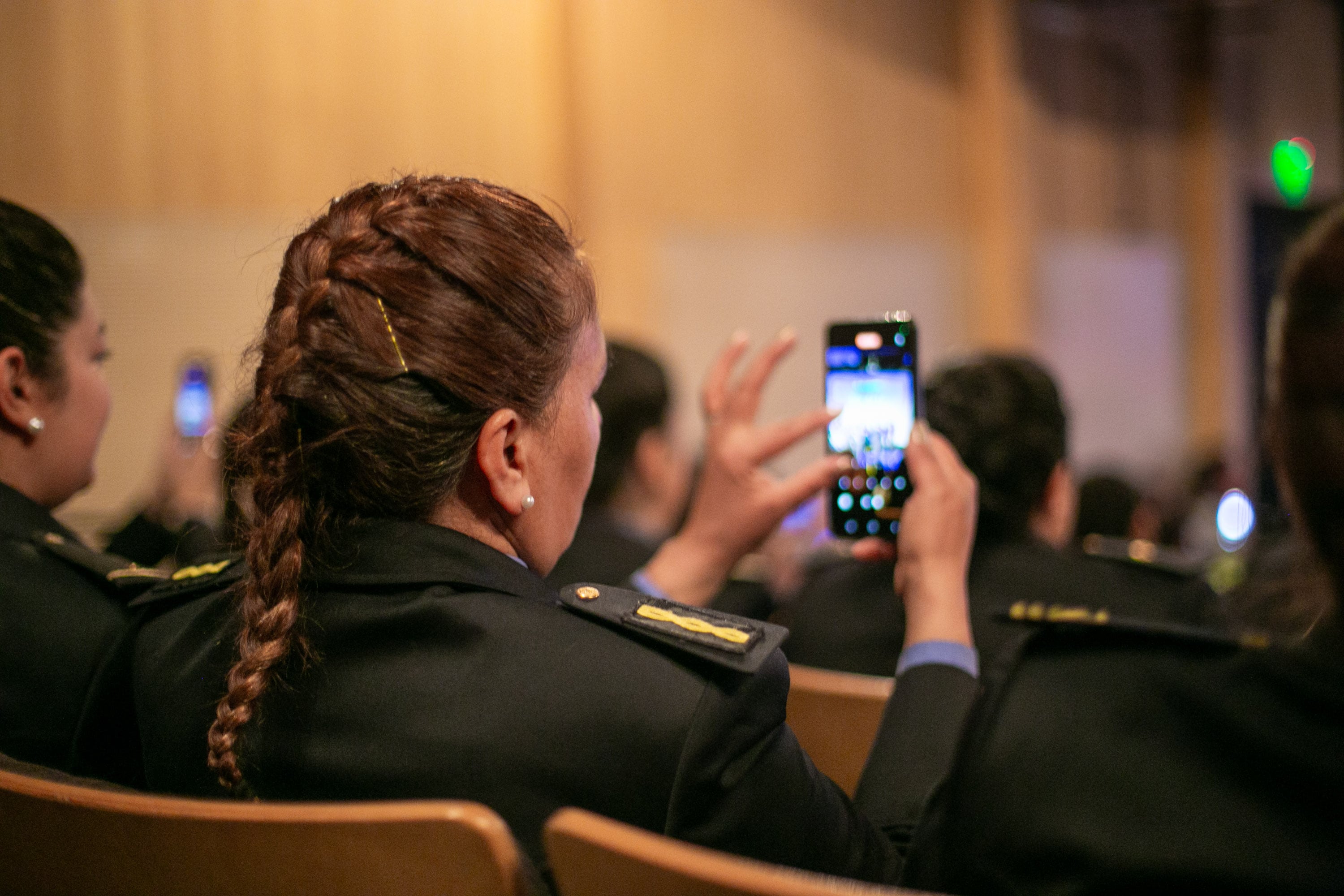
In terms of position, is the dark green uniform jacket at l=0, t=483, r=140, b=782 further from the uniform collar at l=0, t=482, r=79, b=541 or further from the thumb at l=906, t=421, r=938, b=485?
the thumb at l=906, t=421, r=938, b=485

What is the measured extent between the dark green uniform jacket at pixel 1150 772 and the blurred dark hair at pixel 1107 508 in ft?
9.45

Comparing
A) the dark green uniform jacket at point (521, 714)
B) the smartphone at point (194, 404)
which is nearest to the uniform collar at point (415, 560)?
the dark green uniform jacket at point (521, 714)

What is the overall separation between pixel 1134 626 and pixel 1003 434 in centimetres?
115

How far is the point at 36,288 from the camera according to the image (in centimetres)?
138

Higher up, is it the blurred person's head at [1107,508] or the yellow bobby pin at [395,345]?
the yellow bobby pin at [395,345]

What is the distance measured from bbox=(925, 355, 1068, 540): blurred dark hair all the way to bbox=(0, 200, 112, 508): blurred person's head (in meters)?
1.28

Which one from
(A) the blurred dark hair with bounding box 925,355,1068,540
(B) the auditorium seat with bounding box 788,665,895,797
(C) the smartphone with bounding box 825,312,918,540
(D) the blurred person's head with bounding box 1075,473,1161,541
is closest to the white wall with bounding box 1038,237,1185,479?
(D) the blurred person's head with bounding box 1075,473,1161,541

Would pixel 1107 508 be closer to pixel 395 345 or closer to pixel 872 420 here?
pixel 872 420

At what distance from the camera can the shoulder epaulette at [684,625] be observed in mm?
886

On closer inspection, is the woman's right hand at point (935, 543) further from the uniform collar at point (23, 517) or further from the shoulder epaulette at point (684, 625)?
the uniform collar at point (23, 517)

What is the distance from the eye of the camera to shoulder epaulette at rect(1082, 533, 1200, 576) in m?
1.89

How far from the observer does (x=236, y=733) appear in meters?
0.93

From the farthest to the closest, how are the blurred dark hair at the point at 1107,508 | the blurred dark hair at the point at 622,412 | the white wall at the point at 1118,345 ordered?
the white wall at the point at 1118,345
the blurred dark hair at the point at 1107,508
the blurred dark hair at the point at 622,412

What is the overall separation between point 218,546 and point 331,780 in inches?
26.7
